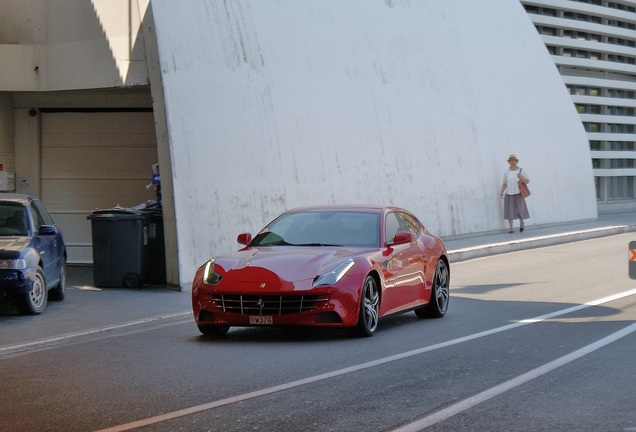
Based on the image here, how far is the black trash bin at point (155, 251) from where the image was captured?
18031mm

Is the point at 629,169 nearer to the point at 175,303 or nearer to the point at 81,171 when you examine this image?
the point at 81,171

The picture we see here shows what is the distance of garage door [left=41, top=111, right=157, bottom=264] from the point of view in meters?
22.1

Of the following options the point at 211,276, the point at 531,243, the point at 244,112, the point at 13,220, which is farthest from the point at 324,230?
the point at 531,243

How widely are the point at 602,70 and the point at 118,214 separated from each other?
3032cm

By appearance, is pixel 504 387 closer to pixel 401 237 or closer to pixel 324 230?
pixel 401 237

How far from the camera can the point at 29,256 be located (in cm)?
1472

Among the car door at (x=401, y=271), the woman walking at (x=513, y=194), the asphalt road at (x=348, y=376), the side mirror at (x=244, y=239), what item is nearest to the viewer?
the asphalt road at (x=348, y=376)

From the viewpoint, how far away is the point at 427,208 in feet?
88.1

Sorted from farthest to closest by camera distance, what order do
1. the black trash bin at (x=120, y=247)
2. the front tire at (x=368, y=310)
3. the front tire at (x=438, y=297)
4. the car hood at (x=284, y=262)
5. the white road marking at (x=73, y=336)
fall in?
1. the black trash bin at (x=120, y=247)
2. the front tire at (x=438, y=297)
3. the front tire at (x=368, y=310)
4. the car hood at (x=284, y=262)
5. the white road marking at (x=73, y=336)

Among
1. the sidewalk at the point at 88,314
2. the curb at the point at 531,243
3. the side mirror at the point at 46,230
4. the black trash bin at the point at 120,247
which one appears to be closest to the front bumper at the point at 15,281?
the sidewalk at the point at 88,314

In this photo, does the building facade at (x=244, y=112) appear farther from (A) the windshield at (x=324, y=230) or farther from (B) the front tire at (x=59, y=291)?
(A) the windshield at (x=324, y=230)

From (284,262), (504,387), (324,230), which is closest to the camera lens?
(504,387)

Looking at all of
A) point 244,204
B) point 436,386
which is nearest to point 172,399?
point 436,386

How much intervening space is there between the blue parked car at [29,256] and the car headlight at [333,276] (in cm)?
434
